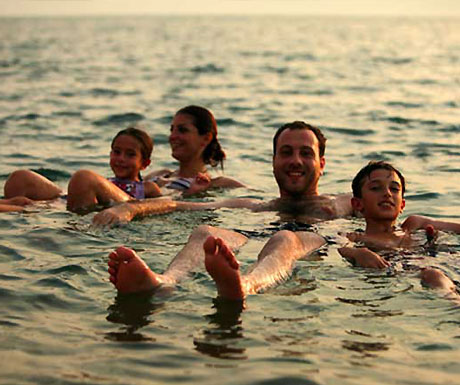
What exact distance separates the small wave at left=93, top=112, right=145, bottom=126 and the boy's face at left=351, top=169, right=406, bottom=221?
32.5 feet

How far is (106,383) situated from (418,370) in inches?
65.1

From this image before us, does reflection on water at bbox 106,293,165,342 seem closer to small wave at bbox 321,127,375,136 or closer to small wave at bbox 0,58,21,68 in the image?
small wave at bbox 321,127,375,136

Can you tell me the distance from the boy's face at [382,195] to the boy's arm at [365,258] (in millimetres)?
701

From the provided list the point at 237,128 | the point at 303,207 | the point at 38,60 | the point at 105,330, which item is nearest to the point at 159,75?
the point at 38,60

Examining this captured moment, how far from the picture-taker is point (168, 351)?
4.90m

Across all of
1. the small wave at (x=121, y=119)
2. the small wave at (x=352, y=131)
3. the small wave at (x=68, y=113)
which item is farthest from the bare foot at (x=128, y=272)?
the small wave at (x=68, y=113)

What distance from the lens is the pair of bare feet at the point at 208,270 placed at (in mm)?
5230

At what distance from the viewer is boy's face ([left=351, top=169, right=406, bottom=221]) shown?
7.35 meters

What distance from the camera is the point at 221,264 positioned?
5238 millimetres

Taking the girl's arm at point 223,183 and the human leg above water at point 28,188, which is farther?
the girl's arm at point 223,183

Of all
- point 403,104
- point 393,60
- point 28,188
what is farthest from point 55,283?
point 393,60

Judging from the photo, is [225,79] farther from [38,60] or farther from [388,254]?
[388,254]

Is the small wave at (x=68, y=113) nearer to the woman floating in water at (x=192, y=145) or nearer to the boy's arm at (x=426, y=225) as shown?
the woman floating in water at (x=192, y=145)

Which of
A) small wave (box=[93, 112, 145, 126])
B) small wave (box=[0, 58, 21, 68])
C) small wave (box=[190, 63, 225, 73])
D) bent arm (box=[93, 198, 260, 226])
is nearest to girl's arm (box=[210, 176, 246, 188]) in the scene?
bent arm (box=[93, 198, 260, 226])
